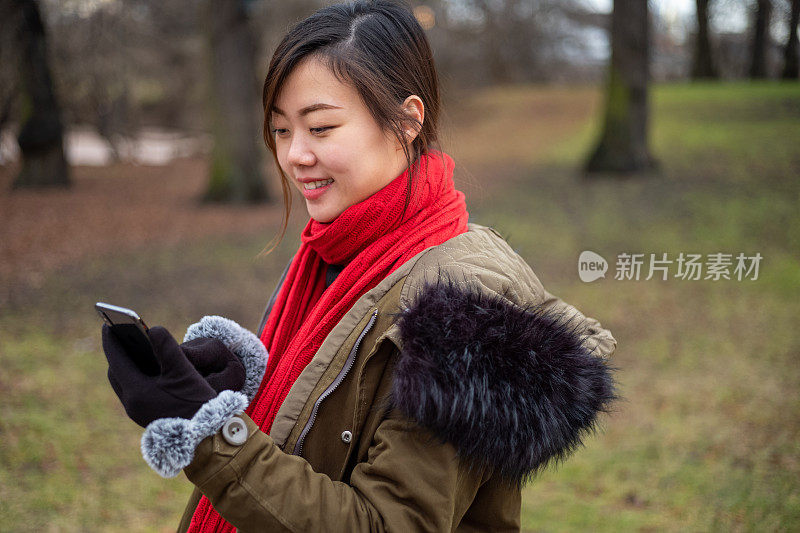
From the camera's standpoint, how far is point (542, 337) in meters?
1.36

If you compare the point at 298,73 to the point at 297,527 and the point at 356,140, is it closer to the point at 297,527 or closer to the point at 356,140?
the point at 356,140

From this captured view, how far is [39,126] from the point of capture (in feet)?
36.8

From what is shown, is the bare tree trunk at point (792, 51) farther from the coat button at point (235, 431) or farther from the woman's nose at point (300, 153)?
the coat button at point (235, 431)

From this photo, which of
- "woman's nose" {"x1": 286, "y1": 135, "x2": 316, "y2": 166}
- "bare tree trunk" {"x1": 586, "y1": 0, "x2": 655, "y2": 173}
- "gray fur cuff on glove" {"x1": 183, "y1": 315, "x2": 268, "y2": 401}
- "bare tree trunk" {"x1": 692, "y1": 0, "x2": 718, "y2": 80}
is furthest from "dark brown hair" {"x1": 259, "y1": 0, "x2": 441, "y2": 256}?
"bare tree trunk" {"x1": 692, "y1": 0, "x2": 718, "y2": 80}

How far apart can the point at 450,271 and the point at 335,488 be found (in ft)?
1.59

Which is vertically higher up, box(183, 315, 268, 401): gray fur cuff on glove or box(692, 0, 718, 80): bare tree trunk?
box(692, 0, 718, 80): bare tree trunk

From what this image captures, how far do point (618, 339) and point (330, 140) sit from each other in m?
4.92

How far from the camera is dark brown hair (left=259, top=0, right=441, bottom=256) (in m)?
1.52

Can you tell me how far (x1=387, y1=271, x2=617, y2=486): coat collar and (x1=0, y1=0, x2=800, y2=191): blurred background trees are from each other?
1.02 m

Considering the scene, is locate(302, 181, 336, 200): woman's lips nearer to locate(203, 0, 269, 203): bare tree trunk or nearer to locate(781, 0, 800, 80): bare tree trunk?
locate(203, 0, 269, 203): bare tree trunk

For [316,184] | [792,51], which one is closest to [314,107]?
[316,184]

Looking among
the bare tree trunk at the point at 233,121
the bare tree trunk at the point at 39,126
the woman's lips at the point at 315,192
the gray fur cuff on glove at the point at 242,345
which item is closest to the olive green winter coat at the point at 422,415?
the gray fur cuff on glove at the point at 242,345

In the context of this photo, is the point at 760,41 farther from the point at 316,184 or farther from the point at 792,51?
the point at 316,184

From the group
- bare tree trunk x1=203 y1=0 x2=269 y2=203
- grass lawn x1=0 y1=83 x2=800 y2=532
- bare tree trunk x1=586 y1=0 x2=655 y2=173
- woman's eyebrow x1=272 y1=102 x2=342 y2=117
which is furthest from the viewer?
bare tree trunk x1=586 y1=0 x2=655 y2=173
